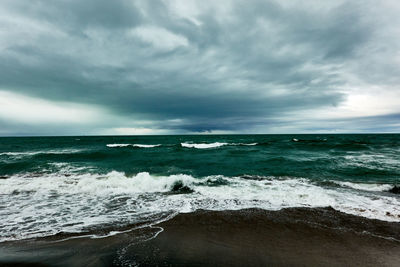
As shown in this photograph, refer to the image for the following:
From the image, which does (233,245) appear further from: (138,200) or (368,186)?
(368,186)

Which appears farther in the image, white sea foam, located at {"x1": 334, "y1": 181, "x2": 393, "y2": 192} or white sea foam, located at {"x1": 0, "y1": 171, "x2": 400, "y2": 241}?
white sea foam, located at {"x1": 334, "y1": 181, "x2": 393, "y2": 192}

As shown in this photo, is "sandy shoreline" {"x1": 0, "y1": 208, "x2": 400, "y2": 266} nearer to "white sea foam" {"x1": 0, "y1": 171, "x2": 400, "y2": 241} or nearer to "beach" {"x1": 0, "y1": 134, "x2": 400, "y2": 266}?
"beach" {"x1": 0, "y1": 134, "x2": 400, "y2": 266}

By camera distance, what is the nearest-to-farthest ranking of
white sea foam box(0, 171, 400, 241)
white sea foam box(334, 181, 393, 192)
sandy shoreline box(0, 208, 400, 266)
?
sandy shoreline box(0, 208, 400, 266)
white sea foam box(0, 171, 400, 241)
white sea foam box(334, 181, 393, 192)

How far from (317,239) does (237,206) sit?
2.74 m

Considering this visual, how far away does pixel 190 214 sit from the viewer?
239 inches

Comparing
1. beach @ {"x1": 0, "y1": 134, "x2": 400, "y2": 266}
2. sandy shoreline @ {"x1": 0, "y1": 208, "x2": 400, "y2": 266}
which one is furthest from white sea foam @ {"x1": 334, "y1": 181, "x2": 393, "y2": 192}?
sandy shoreline @ {"x1": 0, "y1": 208, "x2": 400, "y2": 266}

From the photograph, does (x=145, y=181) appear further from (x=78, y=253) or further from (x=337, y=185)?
(x=337, y=185)

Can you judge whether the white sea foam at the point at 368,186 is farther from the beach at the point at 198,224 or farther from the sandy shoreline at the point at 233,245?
the sandy shoreline at the point at 233,245

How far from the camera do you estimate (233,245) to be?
4.20 metres

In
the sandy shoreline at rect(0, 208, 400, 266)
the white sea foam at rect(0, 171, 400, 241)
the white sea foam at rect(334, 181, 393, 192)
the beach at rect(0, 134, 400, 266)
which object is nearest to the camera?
the sandy shoreline at rect(0, 208, 400, 266)

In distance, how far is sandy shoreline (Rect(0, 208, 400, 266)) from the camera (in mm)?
3629

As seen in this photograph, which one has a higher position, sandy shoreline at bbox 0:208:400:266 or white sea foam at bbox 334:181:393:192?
sandy shoreline at bbox 0:208:400:266

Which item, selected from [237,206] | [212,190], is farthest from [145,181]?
[237,206]

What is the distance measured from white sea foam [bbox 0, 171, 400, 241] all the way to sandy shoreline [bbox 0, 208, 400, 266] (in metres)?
0.90
